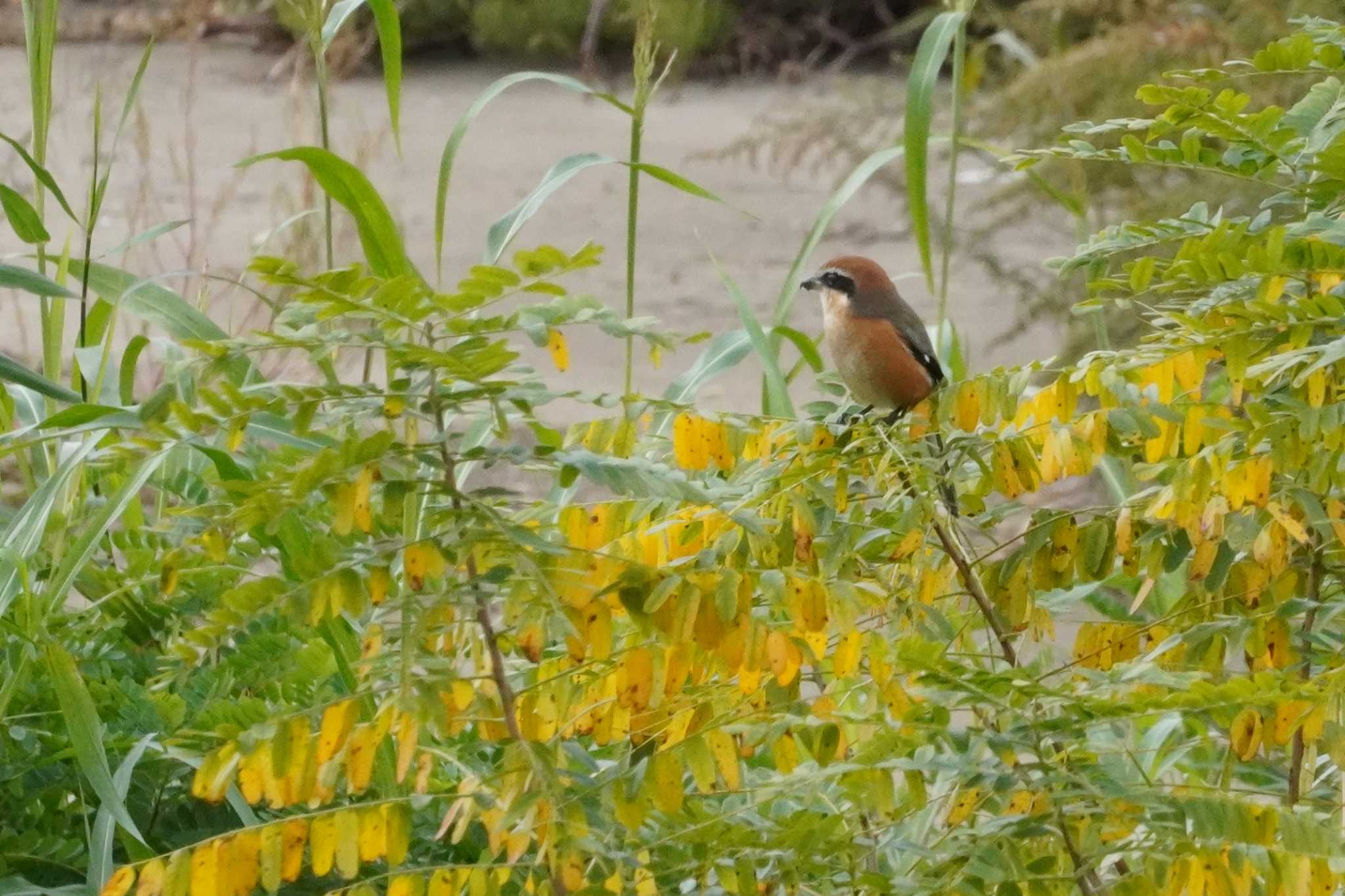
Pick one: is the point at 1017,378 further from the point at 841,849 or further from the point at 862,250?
the point at 862,250

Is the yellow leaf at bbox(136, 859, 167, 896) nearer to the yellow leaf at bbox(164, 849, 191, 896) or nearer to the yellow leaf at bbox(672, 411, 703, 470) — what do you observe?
the yellow leaf at bbox(164, 849, 191, 896)

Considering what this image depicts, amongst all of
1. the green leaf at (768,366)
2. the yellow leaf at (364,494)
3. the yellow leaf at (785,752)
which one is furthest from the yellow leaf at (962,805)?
the green leaf at (768,366)

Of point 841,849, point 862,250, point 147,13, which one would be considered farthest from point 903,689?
point 147,13

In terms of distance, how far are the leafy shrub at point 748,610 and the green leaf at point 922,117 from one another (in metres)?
0.48

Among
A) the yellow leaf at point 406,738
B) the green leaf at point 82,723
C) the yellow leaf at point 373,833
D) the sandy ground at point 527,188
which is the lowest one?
the sandy ground at point 527,188

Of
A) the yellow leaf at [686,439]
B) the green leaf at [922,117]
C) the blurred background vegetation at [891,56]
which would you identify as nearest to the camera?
the yellow leaf at [686,439]

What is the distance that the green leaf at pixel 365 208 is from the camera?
1.94 metres

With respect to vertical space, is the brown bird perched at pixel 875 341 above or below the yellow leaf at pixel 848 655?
below

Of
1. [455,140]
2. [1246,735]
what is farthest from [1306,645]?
[455,140]

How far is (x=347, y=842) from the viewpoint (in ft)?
3.59

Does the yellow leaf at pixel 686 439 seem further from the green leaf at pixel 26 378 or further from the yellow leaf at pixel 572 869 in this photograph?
the green leaf at pixel 26 378

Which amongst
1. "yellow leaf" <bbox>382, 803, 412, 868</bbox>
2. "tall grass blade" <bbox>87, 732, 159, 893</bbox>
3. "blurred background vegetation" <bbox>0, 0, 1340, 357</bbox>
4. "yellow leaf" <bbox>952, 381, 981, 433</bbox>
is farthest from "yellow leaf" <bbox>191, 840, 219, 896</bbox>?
Result: "blurred background vegetation" <bbox>0, 0, 1340, 357</bbox>

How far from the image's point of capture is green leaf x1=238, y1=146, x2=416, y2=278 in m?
1.94

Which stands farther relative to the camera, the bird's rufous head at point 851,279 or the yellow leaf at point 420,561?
the bird's rufous head at point 851,279
